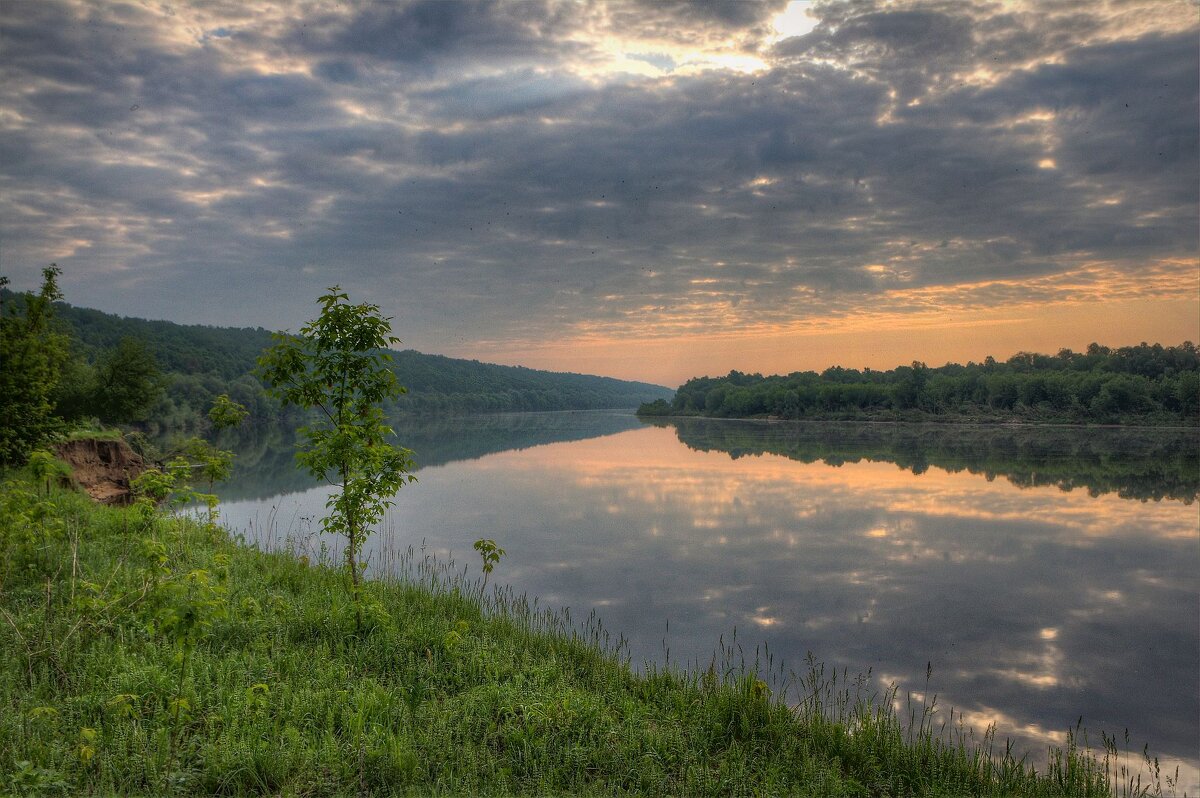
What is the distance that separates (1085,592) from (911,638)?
6081 millimetres

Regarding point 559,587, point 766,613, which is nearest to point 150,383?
point 559,587

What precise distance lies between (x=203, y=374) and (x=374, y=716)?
84931 millimetres

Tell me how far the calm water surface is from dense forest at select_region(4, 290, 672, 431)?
6312mm

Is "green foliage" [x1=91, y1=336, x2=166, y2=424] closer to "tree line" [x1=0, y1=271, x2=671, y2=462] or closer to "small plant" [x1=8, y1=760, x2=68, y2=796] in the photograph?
"tree line" [x1=0, y1=271, x2=671, y2=462]

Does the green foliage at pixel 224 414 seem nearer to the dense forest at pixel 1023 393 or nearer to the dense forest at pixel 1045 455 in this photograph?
the dense forest at pixel 1045 455

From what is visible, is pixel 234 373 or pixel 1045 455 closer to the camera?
pixel 1045 455

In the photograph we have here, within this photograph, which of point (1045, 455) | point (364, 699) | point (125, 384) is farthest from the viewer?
point (1045, 455)

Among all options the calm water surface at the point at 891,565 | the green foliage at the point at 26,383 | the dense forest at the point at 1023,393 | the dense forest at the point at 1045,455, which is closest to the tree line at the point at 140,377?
the green foliage at the point at 26,383

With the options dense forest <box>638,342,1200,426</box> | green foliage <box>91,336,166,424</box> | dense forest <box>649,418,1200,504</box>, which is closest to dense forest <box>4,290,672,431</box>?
green foliage <box>91,336,166,424</box>

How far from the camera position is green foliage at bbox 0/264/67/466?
13961mm

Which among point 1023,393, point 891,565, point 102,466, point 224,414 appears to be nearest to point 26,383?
point 224,414

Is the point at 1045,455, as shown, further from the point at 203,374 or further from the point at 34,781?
the point at 203,374

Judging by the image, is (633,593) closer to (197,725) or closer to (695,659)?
(695,659)

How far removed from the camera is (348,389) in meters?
9.12
